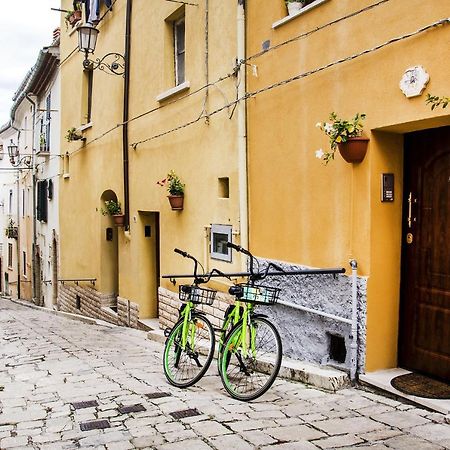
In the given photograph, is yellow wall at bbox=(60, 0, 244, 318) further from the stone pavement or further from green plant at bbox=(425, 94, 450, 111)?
green plant at bbox=(425, 94, 450, 111)

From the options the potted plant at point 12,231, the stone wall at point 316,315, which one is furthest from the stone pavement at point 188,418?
the potted plant at point 12,231

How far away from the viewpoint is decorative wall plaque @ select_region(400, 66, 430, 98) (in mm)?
4672

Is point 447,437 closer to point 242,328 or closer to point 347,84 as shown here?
point 242,328

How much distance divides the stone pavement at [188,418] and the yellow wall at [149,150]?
2422 mm

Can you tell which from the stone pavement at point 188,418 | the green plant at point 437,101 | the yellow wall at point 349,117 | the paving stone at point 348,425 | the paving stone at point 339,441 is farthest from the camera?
the yellow wall at point 349,117

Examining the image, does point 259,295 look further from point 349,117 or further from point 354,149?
point 349,117

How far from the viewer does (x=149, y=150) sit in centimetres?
1056

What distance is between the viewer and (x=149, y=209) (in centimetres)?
1066

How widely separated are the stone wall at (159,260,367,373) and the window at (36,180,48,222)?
1339 centimetres

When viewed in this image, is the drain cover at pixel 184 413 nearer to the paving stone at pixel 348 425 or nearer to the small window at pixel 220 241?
the paving stone at pixel 348 425

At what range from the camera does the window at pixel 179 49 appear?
966 centimetres

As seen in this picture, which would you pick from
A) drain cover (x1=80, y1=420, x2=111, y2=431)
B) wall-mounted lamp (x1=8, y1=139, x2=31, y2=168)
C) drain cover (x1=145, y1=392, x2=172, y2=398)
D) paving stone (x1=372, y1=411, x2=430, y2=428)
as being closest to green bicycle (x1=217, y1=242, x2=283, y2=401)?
drain cover (x1=145, y1=392, x2=172, y2=398)

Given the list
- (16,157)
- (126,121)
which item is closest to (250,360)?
(126,121)

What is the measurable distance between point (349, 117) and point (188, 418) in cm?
301
